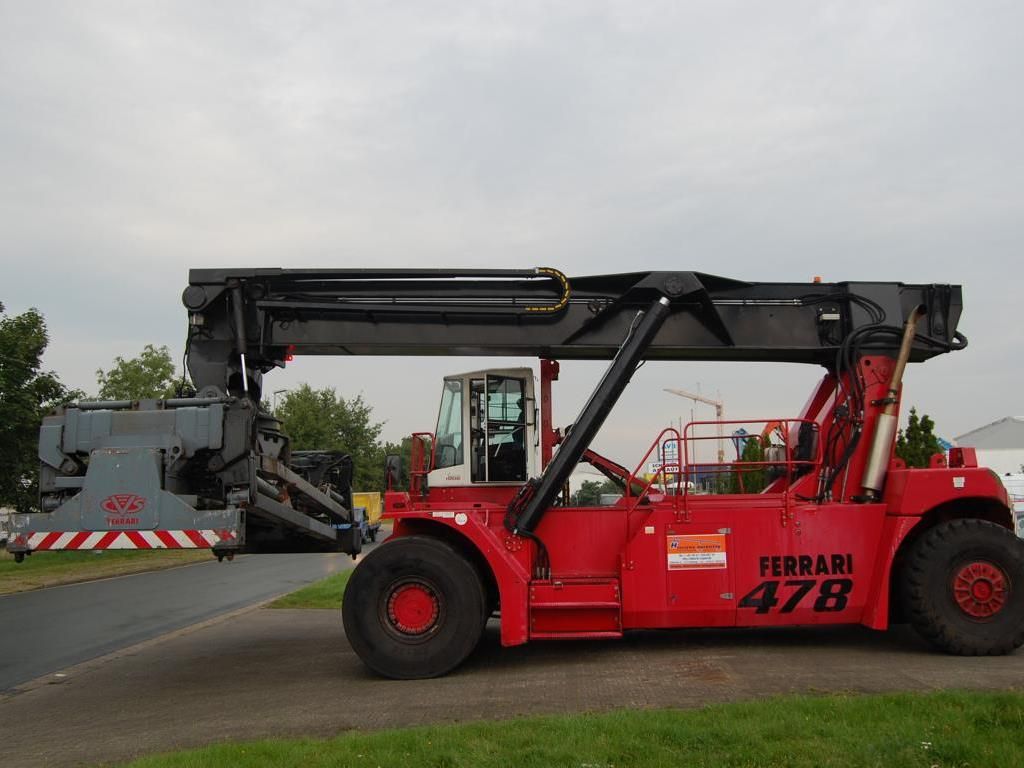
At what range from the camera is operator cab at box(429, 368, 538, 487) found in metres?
9.40

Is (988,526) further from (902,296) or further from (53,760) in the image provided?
(53,760)

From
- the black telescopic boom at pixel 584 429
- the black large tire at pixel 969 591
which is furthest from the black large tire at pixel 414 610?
the black large tire at pixel 969 591

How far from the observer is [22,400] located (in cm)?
2614

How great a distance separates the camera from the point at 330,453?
1088 cm

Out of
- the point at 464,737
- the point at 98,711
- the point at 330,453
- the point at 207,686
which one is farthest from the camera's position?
the point at 330,453

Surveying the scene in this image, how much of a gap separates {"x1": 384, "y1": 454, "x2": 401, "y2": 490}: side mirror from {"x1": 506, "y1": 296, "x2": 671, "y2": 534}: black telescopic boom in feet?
4.61

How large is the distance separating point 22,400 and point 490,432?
22.0 meters

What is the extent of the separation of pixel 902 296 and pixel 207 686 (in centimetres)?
825

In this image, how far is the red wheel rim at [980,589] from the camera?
8.48 meters

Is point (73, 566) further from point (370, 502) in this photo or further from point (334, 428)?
point (334, 428)

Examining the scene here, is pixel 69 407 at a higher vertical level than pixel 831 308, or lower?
lower

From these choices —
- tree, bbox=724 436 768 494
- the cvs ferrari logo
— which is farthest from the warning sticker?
the cvs ferrari logo

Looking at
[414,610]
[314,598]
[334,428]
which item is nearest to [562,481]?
[414,610]

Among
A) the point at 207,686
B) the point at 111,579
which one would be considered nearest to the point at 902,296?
the point at 207,686
